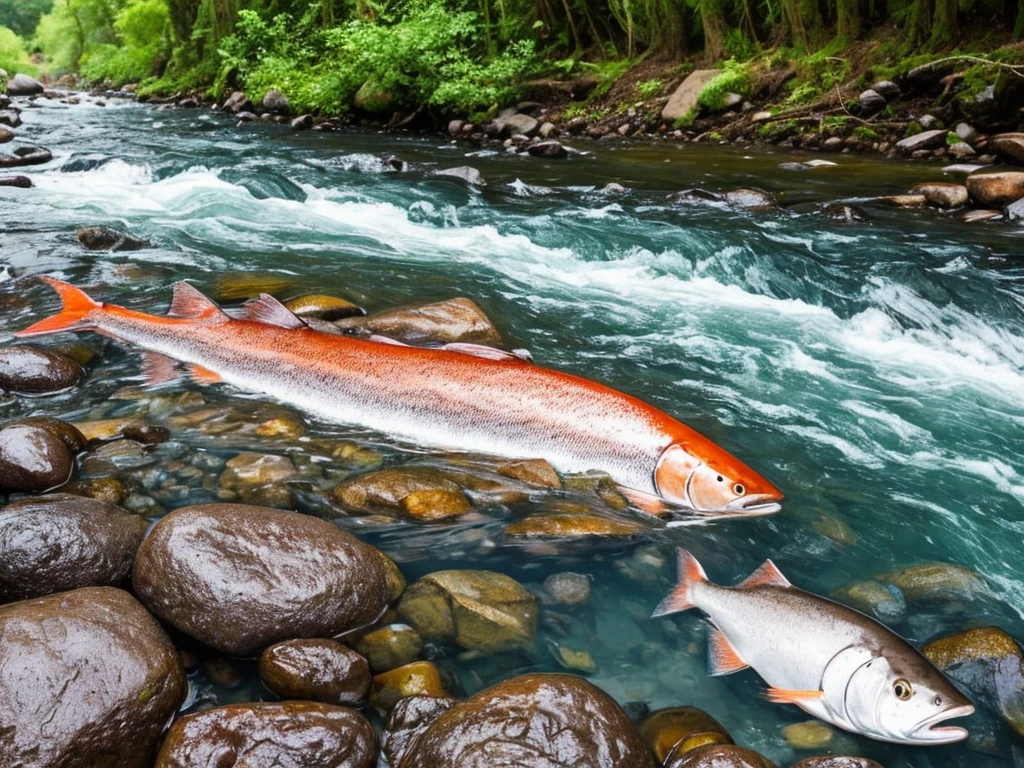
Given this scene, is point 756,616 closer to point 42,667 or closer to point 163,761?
point 163,761

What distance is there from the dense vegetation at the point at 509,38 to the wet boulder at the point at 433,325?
14.0 metres

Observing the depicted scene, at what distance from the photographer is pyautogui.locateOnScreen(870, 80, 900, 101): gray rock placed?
48.2 ft

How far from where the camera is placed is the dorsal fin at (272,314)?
183 inches

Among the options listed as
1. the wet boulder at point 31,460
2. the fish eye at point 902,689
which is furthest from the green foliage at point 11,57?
the fish eye at point 902,689

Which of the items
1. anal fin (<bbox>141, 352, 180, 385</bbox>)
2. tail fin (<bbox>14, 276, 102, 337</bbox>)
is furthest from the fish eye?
tail fin (<bbox>14, 276, 102, 337</bbox>)

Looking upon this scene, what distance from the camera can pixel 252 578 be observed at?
274 cm

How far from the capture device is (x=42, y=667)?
2.21 meters

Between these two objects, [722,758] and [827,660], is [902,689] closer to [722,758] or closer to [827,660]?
[827,660]

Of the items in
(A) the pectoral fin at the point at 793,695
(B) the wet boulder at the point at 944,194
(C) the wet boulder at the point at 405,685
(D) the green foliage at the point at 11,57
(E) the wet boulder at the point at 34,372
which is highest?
(D) the green foliage at the point at 11,57

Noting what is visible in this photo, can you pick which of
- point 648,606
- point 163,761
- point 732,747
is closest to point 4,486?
point 163,761

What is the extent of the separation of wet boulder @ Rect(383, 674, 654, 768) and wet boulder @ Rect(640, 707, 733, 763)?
0.44ft

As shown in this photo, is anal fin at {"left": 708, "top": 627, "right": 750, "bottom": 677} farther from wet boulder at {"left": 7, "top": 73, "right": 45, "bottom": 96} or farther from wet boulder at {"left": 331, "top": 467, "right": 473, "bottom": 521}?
wet boulder at {"left": 7, "top": 73, "right": 45, "bottom": 96}

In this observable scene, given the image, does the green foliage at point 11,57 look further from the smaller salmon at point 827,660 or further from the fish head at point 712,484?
the smaller salmon at point 827,660

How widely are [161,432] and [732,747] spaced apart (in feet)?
10.6
